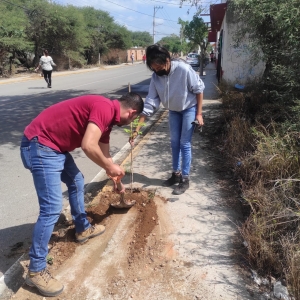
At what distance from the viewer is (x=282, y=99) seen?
4.61 meters

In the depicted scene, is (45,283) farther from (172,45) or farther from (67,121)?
(172,45)

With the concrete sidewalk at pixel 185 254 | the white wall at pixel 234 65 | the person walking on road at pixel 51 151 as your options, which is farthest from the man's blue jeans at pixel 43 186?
the white wall at pixel 234 65

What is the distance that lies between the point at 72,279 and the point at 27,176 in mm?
2528

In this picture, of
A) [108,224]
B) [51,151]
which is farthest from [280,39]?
[51,151]

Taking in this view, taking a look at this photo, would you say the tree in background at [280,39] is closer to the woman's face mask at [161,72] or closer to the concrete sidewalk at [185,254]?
the concrete sidewalk at [185,254]

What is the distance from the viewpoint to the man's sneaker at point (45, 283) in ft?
7.80

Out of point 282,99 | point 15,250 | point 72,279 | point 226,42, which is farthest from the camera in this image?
point 226,42

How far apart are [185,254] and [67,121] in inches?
58.3

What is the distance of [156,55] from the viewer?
3373mm

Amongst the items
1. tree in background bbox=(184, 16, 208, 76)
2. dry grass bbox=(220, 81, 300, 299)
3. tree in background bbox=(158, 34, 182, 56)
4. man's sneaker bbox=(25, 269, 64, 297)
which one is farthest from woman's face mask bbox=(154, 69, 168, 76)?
tree in background bbox=(184, 16, 208, 76)

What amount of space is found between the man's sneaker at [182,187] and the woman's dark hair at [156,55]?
143cm

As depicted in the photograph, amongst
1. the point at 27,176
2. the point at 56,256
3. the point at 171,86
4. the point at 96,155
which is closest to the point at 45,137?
the point at 96,155

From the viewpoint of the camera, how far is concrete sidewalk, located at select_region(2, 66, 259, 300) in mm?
2393

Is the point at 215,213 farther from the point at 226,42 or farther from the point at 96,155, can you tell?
the point at 226,42
